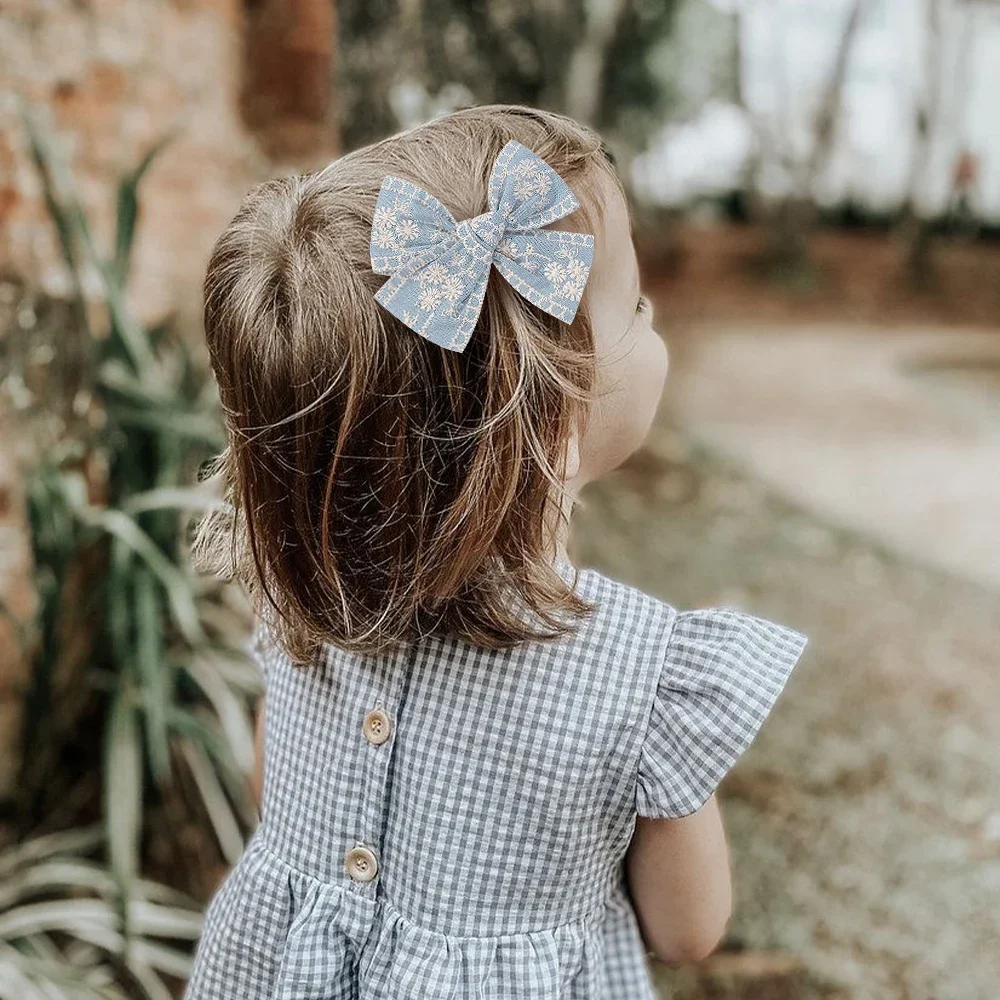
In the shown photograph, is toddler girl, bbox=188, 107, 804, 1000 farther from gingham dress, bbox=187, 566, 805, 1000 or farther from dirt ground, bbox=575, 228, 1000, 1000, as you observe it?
dirt ground, bbox=575, 228, 1000, 1000

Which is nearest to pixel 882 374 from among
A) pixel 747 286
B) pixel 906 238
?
pixel 747 286

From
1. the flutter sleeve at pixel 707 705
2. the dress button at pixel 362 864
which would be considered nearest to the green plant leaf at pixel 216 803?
the dress button at pixel 362 864

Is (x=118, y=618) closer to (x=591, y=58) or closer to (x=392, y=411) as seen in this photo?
(x=392, y=411)

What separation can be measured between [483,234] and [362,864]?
54 centimetres

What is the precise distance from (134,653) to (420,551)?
1049mm

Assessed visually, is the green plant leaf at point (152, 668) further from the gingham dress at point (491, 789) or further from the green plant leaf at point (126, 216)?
the gingham dress at point (491, 789)

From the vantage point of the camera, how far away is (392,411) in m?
0.81

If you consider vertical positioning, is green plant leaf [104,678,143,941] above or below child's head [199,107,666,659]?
below

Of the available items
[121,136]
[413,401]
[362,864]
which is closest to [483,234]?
[413,401]

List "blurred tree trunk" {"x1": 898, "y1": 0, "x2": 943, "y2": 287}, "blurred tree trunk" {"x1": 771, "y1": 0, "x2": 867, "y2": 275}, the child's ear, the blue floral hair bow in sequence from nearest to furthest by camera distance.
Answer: the blue floral hair bow, the child's ear, "blurred tree trunk" {"x1": 898, "y1": 0, "x2": 943, "y2": 287}, "blurred tree trunk" {"x1": 771, "y1": 0, "x2": 867, "y2": 275}

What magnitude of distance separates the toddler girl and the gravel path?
3.10 ft

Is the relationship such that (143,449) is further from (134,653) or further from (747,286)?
(747,286)

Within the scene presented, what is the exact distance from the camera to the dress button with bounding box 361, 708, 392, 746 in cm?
92

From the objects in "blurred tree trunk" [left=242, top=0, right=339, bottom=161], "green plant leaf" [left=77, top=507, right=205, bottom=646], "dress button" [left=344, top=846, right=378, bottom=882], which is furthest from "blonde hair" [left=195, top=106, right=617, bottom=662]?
"blurred tree trunk" [left=242, top=0, right=339, bottom=161]
